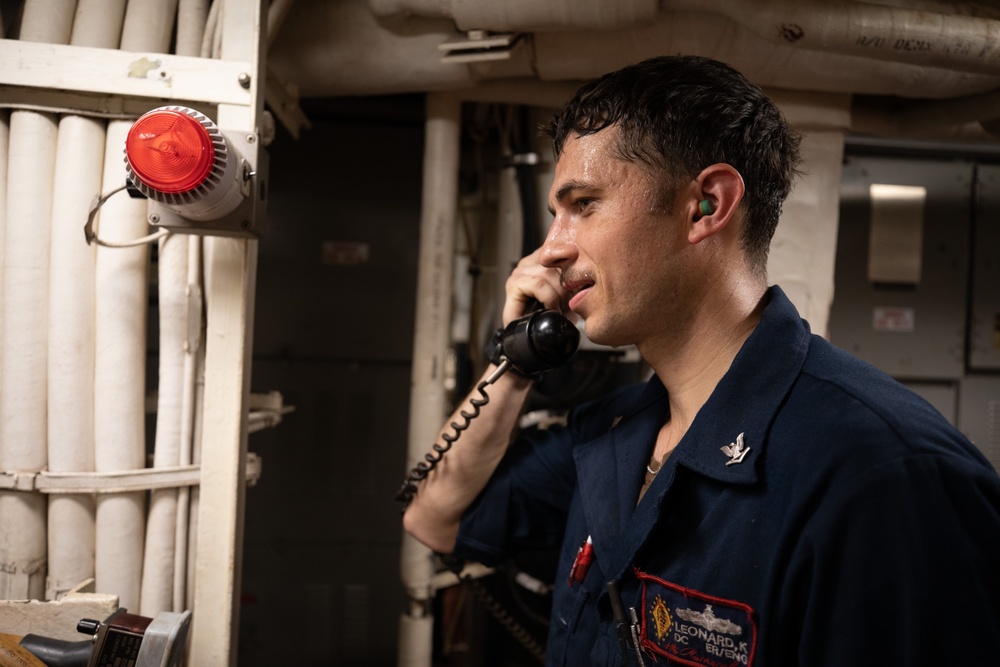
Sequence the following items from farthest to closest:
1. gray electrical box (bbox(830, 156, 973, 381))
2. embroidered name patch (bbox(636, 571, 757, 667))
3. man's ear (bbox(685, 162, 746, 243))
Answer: gray electrical box (bbox(830, 156, 973, 381)), man's ear (bbox(685, 162, 746, 243)), embroidered name patch (bbox(636, 571, 757, 667))

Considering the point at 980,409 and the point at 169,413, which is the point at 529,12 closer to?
the point at 169,413

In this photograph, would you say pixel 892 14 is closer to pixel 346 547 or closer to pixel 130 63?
pixel 130 63

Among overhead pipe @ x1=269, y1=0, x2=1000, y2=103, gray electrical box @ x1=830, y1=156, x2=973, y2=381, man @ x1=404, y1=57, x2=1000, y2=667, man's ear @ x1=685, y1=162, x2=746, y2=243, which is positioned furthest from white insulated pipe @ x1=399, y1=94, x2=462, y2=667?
gray electrical box @ x1=830, y1=156, x2=973, y2=381

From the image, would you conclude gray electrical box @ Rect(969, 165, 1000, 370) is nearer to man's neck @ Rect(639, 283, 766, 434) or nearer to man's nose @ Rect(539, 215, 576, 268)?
man's neck @ Rect(639, 283, 766, 434)

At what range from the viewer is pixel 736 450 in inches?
33.2

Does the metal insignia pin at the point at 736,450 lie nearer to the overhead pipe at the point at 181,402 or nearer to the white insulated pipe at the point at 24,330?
the overhead pipe at the point at 181,402

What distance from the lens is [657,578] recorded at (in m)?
0.89

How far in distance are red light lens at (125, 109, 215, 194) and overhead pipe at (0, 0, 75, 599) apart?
32 cm

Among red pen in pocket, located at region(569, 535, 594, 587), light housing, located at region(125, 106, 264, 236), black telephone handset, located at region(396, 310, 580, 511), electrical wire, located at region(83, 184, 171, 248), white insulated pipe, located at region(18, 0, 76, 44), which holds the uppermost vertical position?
white insulated pipe, located at region(18, 0, 76, 44)

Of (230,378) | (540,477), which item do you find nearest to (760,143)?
(540,477)

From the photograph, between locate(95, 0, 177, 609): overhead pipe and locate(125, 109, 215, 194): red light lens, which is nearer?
locate(125, 109, 215, 194): red light lens

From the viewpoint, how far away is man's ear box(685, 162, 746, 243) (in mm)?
919

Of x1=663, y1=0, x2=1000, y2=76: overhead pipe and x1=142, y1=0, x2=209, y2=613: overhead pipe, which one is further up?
x1=663, y1=0, x2=1000, y2=76: overhead pipe

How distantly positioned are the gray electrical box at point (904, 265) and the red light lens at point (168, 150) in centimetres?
225
